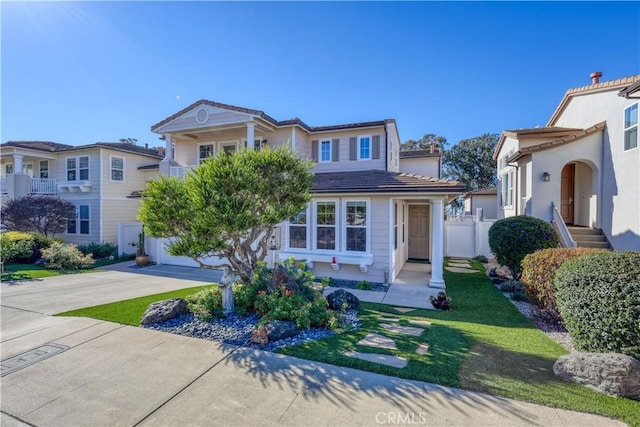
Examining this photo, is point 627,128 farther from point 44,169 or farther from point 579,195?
point 44,169

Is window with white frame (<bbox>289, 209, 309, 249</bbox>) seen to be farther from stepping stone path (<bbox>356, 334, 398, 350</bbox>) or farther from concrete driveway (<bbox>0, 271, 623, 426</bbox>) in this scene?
concrete driveway (<bbox>0, 271, 623, 426</bbox>)

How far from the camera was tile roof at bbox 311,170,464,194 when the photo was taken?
28.1 feet

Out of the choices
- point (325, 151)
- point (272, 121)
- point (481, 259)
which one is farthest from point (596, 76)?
point (272, 121)

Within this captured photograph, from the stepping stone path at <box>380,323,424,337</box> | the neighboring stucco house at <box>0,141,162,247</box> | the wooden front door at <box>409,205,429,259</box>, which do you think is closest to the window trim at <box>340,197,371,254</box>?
the stepping stone path at <box>380,323,424,337</box>

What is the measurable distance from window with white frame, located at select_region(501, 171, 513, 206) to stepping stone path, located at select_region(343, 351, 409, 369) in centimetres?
1330

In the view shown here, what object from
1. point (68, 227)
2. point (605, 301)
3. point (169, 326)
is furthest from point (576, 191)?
point (68, 227)

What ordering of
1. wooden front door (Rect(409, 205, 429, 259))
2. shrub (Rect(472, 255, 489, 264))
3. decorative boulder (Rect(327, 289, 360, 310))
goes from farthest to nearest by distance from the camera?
1. wooden front door (Rect(409, 205, 429, 259))
2. shrub (Rect(472, 255, 489, 264))
3. decorative boulder (Rect(327, 289, 360, 310))

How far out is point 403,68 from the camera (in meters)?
11.6

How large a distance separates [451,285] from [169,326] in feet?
27.3

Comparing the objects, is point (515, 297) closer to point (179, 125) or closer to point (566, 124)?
point (566, 124)

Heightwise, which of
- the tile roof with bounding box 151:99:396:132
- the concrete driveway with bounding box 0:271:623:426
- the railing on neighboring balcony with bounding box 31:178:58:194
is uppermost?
the tile roof with bounding box 151:99:396:132

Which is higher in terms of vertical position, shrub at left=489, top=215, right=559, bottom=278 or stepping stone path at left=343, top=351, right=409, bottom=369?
shrub at left=489, top=215, right=559, bottom=278

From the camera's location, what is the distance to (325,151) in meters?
12.8

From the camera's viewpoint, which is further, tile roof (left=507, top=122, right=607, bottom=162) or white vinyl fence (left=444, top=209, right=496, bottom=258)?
white vinyl fence (left=444, top=209, right=496, bottom=258)
